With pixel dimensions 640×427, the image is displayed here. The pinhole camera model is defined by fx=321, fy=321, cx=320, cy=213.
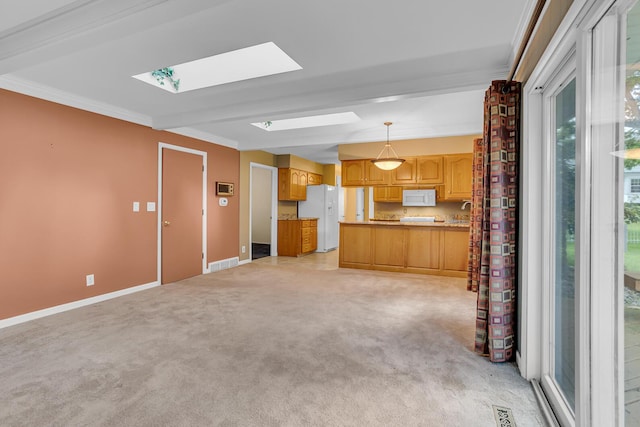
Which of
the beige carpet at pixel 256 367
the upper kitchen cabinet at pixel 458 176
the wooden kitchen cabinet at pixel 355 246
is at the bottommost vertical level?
the beige carpet at pixel 256 367

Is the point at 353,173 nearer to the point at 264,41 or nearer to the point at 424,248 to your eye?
the point at 424,248

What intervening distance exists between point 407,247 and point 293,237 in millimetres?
2985

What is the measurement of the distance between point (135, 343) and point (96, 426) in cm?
113

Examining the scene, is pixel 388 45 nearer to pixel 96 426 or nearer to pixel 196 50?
pixel 196 50

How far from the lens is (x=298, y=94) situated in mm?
3484

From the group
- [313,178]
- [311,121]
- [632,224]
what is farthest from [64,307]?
[313,178]

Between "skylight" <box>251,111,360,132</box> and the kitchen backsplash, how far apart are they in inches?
103

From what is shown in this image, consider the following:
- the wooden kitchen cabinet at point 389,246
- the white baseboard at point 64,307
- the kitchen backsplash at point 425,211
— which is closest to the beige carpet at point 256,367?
the white baseboard at point 64,307

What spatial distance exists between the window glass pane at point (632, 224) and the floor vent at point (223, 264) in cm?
567

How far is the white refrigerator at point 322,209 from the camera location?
27.5ft

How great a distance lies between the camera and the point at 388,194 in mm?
6727

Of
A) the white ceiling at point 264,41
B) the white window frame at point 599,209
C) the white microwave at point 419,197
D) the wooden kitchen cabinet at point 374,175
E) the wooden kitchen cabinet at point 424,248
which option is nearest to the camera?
the white window frame at point 599,209

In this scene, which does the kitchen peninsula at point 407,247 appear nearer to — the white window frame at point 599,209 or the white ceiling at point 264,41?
the white ceiling at point 264,41

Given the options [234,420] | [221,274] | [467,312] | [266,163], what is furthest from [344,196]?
[234,420]
